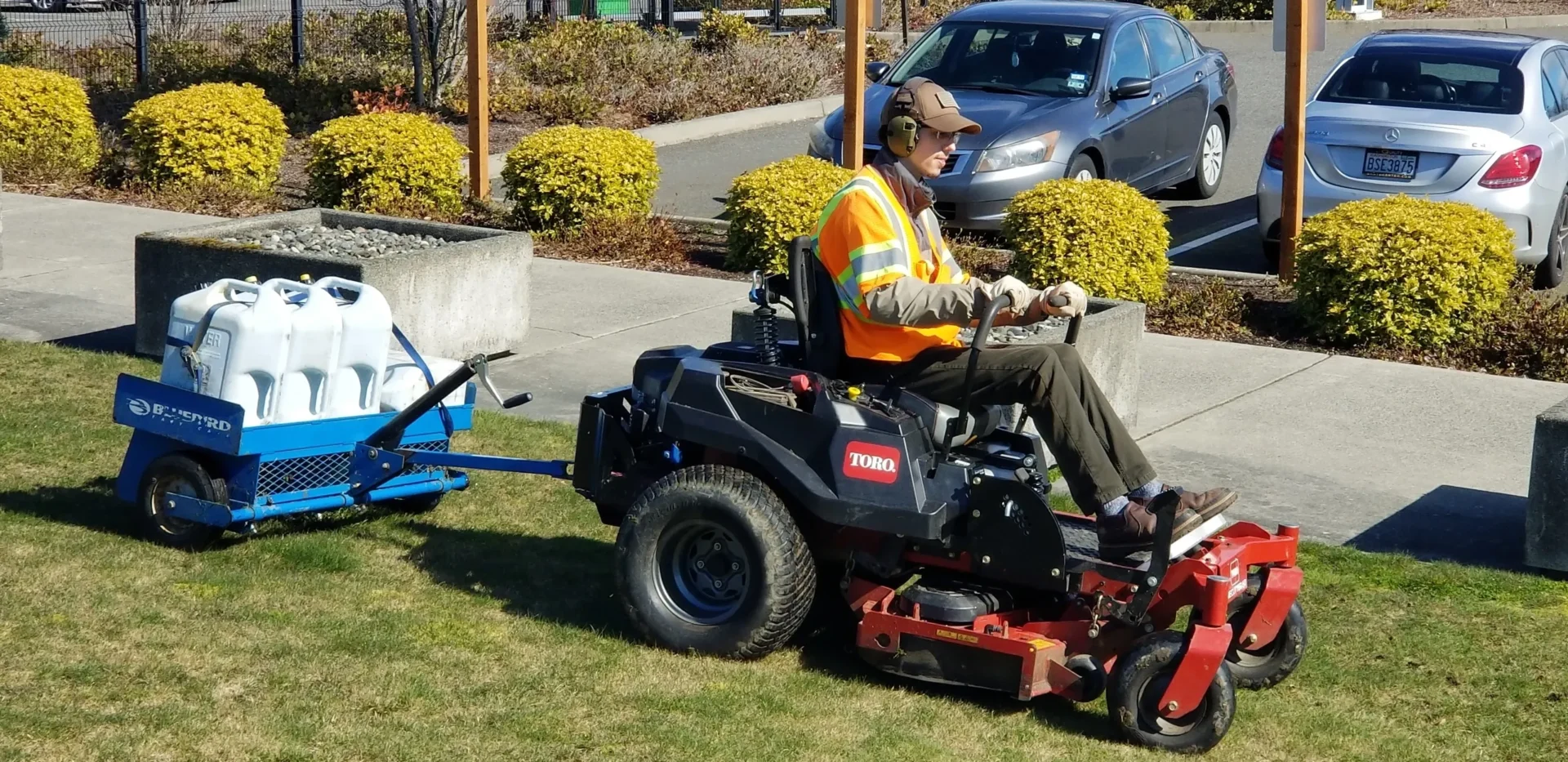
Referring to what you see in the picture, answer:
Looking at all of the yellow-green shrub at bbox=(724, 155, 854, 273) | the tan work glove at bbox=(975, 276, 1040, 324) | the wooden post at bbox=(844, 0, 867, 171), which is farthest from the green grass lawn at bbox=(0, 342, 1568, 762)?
the wooden post at bbox=(844, 0, 867, 171)

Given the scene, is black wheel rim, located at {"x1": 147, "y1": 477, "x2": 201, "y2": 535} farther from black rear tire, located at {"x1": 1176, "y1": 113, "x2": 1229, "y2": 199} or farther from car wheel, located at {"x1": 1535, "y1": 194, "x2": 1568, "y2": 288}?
black rear tire, located at {"x1": 1176, "y1": 113, "x2": 1229, "y2": 199}

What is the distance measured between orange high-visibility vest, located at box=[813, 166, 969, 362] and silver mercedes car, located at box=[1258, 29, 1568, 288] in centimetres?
618

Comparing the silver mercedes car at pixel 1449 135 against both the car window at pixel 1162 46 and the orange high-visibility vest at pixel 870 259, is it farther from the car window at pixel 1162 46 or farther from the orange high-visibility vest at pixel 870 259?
the orange high-visibility vest at pixel 870 259

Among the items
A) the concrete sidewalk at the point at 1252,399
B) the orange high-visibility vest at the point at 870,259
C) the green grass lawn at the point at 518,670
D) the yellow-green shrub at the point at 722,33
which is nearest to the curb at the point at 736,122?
the yellow-green shrub at the point at 722,33

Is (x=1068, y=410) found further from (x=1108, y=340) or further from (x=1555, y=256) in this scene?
(x=1555, y=256)

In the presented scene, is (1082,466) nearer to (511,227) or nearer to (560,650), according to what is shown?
(560,650)

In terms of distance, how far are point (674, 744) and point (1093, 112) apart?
8.39 metres

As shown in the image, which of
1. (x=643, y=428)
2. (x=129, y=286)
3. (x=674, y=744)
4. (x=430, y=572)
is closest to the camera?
(x=674, y=744)

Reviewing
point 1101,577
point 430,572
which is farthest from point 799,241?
point 430,572

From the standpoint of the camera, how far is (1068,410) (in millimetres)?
4891

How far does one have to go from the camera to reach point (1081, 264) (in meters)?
9.72

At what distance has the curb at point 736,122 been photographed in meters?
17.3

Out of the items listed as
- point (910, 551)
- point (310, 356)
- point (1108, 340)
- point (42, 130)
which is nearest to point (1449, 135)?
point (1108, 340)

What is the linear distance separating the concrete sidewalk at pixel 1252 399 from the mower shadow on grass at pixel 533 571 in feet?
5.74
